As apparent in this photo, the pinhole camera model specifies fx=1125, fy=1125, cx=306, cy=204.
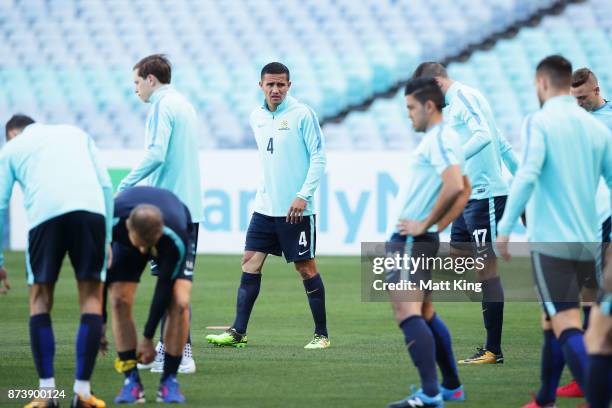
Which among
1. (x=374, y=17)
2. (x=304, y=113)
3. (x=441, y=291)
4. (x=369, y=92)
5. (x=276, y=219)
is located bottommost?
(x=441, y=291)

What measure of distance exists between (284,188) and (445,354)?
2.98m

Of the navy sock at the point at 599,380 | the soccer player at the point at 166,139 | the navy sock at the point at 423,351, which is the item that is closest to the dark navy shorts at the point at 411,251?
the navy sock at the point at 423,351

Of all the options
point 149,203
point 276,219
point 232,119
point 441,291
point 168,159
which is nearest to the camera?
point 149,203

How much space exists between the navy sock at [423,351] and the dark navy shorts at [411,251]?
232 mm

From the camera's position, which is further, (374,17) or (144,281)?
(374,17)

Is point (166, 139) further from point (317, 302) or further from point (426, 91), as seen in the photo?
point (426, 91)

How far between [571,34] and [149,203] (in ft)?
53.9

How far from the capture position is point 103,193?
651 cm

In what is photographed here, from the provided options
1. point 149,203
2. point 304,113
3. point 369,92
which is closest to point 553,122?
point 149,203

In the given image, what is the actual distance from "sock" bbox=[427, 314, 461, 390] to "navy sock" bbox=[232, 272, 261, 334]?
8.64 feet

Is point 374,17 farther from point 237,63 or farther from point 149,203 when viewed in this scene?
point 149,203

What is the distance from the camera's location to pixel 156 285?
6.46 meters

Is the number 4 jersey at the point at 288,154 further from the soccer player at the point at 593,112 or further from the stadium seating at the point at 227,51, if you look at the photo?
the stadium seating at the point at 227,51

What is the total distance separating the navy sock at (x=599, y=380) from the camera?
491 centimetres
